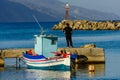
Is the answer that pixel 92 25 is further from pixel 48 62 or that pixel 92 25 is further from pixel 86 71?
pixel 48 62

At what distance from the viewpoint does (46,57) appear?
148 ft

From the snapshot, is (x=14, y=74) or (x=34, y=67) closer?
(x=14, y=74)

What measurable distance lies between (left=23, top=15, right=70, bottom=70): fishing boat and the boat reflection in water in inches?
43.6

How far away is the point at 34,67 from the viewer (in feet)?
150

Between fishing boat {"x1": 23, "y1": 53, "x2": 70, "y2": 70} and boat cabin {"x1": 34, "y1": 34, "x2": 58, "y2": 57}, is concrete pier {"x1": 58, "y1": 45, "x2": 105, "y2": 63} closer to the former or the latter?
boat cabin {"x1": 34, "y1": 34, "x2": 58, "y2": 57}

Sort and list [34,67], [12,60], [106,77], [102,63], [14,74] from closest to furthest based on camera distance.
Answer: [106,77], [14,74], [34,67], [102,63], [12,60]

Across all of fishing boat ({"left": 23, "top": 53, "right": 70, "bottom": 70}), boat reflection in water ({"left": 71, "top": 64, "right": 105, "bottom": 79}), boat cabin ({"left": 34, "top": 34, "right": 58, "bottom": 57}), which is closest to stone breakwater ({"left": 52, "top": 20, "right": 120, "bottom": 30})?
boat reflection in water ({"left": 71, "top": 64, "right": 105, "bottom": 79})

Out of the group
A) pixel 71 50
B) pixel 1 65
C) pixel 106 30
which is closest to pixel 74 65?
pixel 71 50

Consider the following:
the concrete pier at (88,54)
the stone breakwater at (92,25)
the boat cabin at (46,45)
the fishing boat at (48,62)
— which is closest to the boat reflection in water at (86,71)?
the concrete pier at (88,54)

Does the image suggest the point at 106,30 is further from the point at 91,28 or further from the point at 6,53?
the point at 6,53

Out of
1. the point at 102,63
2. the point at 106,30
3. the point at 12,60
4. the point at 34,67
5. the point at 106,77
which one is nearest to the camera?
the point at 106,77

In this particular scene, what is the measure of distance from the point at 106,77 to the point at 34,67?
7.54 m

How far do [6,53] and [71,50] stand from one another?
5.25 m

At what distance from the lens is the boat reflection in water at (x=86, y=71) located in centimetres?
4156
